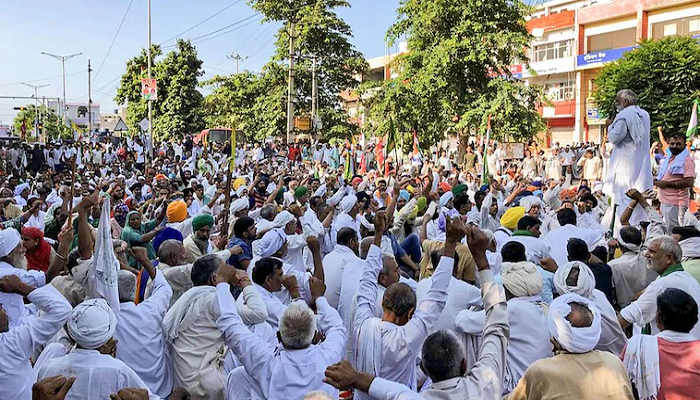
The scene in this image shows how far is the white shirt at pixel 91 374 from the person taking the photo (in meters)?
3.11

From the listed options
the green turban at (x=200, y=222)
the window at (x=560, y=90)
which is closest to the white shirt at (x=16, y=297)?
the green turban at (x=200, y=222)

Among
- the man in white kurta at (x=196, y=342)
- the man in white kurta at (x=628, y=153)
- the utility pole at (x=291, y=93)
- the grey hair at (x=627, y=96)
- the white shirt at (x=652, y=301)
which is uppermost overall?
the utility pole at (x=291, y=93)

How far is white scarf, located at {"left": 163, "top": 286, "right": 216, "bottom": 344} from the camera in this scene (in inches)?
165

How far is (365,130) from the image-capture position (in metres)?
29.1

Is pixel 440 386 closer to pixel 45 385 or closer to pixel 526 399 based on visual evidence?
pixel 526 399

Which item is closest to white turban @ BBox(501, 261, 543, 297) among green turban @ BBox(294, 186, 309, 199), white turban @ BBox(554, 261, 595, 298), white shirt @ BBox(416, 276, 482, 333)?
white turban @ BBox(554, 261, 595, 298)

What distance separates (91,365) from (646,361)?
2.81 meters

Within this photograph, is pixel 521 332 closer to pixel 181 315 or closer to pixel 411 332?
pixel 411 332

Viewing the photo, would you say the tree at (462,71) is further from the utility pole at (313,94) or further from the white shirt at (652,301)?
the white shirt at (652,301)

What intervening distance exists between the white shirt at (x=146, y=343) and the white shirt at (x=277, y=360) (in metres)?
0.88

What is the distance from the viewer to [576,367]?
2994mm

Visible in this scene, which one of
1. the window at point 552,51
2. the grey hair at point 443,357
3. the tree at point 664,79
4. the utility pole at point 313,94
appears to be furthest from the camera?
the window at point 552,51

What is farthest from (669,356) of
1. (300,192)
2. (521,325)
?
(300,192)

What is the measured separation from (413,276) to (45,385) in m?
5.12
